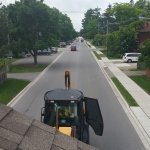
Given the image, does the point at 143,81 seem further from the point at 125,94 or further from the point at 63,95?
the point at 63,95

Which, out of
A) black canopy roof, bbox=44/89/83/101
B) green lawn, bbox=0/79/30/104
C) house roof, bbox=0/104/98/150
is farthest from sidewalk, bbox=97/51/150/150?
house roof, bbox=0/104/98/150

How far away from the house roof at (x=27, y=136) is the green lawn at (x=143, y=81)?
19336 millimetres

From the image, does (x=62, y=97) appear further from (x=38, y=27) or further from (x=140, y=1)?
(x=140, y=1)

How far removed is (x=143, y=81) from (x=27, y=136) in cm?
2492

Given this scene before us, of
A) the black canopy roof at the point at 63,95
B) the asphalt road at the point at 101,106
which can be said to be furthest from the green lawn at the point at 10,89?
the black canopy roof at the point at 63,95

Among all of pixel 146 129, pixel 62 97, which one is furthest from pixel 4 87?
pixel 62 97

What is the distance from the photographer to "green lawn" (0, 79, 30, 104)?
20.1m

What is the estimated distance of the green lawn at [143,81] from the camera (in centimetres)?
2406

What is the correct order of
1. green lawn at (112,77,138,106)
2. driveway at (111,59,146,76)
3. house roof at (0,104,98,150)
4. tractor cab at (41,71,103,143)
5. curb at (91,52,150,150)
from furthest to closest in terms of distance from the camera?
driveway at (111,59,146,76), green lawn at (112,77,138,106), curb at (91,52,150,150), tractor cab at (41,71,103,143), house roof at (0,104,98,150)

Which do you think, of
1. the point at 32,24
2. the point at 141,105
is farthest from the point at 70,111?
the point at 32,24

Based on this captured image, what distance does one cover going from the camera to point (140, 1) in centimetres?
8300

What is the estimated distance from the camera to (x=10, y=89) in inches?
926

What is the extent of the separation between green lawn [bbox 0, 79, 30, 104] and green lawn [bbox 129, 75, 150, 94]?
9.78m

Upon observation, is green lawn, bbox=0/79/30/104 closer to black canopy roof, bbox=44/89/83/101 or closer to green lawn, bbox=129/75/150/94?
green lawn, bbox=129/75/150/94
